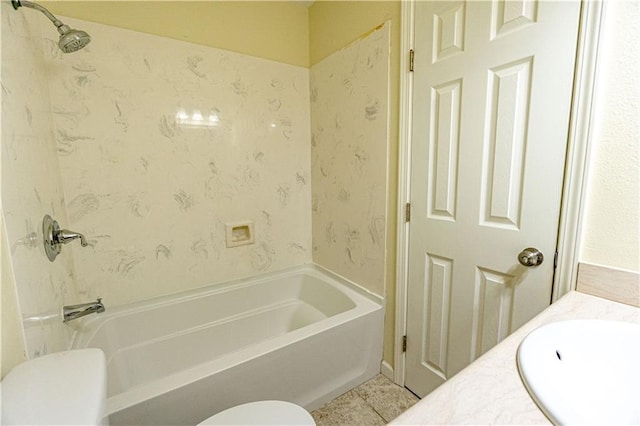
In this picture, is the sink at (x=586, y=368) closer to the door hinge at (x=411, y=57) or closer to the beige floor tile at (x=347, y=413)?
the beige floor tile at (x=347, y=413)

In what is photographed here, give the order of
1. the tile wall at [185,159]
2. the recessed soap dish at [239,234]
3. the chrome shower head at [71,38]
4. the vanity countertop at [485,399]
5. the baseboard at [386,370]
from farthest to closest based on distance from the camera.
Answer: the recessed soap dish at [239,234]
the baseboard at [386,370]
the tile wall at [185,159]
the chrome shower head at [71,38]
the vanity countertop at [485,399]

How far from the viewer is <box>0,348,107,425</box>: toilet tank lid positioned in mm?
448

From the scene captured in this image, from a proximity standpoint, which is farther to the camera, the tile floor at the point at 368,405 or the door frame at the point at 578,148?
the tile floor at the point at 368,405

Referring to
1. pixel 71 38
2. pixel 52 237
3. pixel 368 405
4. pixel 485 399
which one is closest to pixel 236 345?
pixel 368 405

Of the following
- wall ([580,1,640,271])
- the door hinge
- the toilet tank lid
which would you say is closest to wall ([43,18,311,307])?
the door hinge

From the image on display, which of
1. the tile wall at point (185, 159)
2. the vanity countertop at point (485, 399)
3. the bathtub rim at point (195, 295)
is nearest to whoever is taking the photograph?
the vanity countertop at point (485, 399)

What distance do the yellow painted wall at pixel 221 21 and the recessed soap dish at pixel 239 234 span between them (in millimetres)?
1130

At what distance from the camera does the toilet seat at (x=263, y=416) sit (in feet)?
2.90

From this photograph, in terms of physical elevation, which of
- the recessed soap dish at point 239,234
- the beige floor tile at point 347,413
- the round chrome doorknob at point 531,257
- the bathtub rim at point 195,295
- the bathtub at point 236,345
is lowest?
the beige floor tile at point 347,413

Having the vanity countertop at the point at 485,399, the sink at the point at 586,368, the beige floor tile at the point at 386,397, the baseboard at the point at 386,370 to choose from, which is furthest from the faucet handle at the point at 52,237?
the baseboard at the point at 386,370

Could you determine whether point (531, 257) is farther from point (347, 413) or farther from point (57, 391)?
point (57, 391)

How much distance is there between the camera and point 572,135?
85 cm

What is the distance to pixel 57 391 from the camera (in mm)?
502

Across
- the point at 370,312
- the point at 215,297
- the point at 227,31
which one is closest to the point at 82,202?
the point at 215,297
